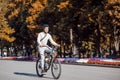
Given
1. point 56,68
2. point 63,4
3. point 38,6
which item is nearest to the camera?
point 56,68

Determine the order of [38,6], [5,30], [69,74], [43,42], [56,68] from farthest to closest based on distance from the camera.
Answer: [5,30], [38,6], [69,74], [43,42], [56,68]

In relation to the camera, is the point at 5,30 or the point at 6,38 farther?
the point at 6,38

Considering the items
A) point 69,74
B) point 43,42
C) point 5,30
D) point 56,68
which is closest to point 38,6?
point 5,30

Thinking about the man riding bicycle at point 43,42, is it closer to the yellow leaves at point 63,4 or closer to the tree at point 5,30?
the yellow leaves at point 63,4

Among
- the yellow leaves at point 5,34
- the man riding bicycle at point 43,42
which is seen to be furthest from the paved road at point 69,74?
the yellow leaves at point 5,34

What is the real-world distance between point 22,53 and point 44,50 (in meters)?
72.8

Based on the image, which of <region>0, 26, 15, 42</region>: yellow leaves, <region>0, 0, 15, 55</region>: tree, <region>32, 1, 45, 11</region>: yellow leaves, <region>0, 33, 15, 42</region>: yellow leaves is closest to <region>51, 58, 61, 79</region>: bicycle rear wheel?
<region>32, 1, 45, 11</region>: yellow leaves

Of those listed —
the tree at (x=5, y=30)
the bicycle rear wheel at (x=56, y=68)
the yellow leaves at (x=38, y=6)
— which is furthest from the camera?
the tree at (x=5, y=30)

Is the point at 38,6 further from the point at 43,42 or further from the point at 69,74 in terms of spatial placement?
the point at 43,42

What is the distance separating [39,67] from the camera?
13758mm

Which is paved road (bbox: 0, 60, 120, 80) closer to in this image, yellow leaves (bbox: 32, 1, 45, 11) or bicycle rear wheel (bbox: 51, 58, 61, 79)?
bicycle rear wheel (bbox: 51, 58, 61, 79)

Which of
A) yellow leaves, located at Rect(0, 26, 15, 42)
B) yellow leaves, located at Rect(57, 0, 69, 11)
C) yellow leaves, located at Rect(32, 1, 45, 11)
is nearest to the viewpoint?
yellow leaves, located at Rect(57, 0, 69, 11)

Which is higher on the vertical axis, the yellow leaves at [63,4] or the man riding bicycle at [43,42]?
the yellow leaves at [63,4]

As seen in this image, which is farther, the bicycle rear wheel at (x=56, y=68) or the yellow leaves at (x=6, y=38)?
the yellow leaves at (x=6, y=38)
